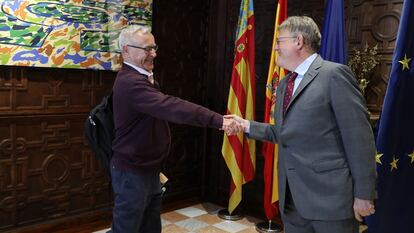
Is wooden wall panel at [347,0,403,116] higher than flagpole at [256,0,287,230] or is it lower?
higher

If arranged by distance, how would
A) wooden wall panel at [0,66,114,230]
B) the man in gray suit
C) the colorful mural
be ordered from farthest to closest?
wooden wall panel at [0,66,114,230], the colorful mural, the man in gray suit

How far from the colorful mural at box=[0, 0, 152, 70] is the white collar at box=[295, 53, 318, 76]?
1973 millimetres

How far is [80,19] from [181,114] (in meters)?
1.56

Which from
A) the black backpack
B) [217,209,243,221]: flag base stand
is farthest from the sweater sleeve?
[217,209,243,221]: flag base stand

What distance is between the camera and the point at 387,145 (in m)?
2.29

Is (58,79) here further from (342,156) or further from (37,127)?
(342,156)

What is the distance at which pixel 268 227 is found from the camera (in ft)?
11.1

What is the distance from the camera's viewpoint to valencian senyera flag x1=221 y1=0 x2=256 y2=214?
10.9 ft

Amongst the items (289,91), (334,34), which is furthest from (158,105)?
(334,34)

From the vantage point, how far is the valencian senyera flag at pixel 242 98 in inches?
131

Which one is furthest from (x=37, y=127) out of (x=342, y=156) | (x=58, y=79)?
(x=342, y=156)

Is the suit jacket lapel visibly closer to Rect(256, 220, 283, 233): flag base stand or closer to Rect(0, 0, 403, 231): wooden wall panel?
Rect(0, 0, 403, 231): wooden wall panel

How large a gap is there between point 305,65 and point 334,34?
3.88 feet

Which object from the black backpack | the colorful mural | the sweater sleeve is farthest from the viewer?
the colorful mural
